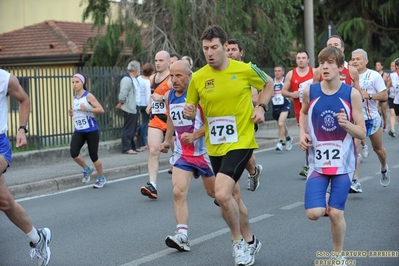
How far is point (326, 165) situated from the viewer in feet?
19.2

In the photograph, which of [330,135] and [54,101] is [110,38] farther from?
[330,135]

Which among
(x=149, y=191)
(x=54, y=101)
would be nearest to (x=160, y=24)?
(x=54, y=101)

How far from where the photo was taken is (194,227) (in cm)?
801

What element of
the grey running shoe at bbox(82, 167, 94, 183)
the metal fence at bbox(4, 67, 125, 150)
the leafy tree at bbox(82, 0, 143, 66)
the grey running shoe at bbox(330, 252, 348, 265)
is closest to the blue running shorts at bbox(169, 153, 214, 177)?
the grey running shoe at bbox(330, 252, 348, 265)

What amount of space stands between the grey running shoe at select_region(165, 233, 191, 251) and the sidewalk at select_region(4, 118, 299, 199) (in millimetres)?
4894

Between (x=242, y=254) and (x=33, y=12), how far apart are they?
2781cm

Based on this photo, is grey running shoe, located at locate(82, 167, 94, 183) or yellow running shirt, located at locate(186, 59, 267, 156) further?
grey running shoe, located at locate(82, 167, 94, 183)

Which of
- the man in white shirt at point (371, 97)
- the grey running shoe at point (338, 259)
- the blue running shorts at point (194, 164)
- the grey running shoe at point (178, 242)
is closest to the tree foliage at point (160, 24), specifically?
the man in white shirt at point (371, 97)

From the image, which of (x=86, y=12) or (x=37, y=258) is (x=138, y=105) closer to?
(x=86, y=12)

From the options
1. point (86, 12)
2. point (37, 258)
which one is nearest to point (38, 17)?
point (86, 12)

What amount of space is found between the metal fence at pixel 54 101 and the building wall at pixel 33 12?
47.0 feet

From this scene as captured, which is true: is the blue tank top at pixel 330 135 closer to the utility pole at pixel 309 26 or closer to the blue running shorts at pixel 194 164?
the blue running shorts at pixel 194 164

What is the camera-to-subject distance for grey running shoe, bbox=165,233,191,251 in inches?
265

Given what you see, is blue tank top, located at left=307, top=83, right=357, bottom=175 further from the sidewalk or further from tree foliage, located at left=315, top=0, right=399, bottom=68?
tree foliage, located at left=315, top=0, right=399, bottom=68
